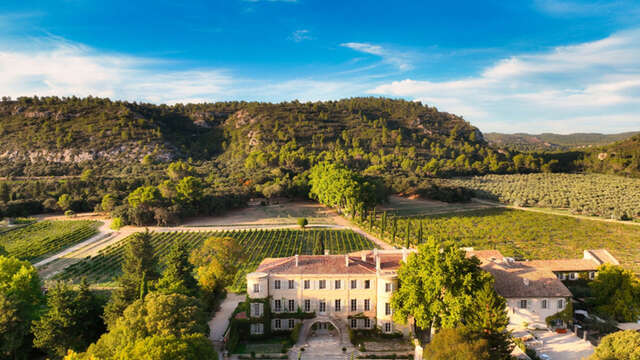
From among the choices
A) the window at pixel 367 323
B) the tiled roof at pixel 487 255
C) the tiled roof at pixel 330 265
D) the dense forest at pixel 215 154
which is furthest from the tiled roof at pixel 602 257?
the dense forest at pixel 215 154

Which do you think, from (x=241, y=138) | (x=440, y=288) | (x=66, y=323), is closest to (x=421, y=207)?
(x=440, y=288)

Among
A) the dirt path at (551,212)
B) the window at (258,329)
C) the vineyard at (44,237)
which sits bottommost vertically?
the window at (258,329)

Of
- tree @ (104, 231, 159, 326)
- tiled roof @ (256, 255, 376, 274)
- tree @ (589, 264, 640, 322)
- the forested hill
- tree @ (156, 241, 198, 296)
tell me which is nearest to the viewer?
tree @ (104, 231, 159, 326)

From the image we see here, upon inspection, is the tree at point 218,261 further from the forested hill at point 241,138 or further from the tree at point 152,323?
the forested hill at point 241,138

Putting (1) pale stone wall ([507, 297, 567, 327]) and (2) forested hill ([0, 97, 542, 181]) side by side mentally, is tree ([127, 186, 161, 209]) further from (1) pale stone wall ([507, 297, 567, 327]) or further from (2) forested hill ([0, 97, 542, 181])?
(1) pale stone wall ([507, 297, 567, 327])

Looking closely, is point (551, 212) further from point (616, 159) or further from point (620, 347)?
point (616, 159)

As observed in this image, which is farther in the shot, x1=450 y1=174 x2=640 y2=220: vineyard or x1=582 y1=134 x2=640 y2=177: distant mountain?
x1=582 y1=134 x2=640 y2=177: distant mountain

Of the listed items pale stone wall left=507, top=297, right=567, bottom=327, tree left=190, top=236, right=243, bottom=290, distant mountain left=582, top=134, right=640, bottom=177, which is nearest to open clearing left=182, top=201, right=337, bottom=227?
tree left=190, top=236, right=243, bottom=290
